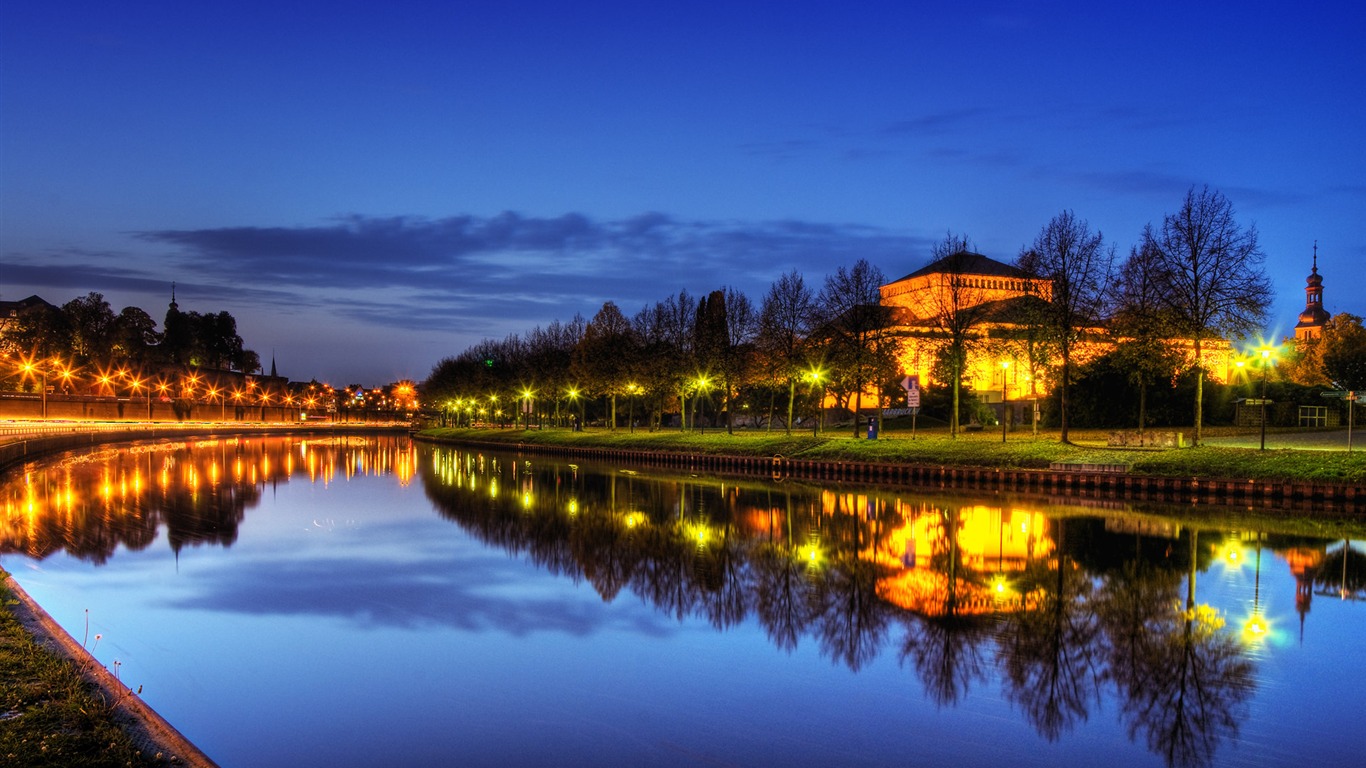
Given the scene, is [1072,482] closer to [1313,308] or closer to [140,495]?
[140,495]

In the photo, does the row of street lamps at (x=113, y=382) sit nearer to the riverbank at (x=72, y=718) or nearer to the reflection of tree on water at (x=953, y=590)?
the reflection of tree on water at (x=953, y=590)

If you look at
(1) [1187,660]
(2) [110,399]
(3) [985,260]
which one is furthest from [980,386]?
(2) [110,399]

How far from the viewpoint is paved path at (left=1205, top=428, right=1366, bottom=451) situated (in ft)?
136

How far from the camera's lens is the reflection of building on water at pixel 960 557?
1600cm

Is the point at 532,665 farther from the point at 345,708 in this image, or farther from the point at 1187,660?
the point at 1187,660

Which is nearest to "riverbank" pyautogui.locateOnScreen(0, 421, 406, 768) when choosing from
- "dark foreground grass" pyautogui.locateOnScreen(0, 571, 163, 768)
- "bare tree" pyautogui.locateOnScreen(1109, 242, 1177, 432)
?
"dark foreground grass" pyautogui.locateOnScreen(0, 571, 163, 768)

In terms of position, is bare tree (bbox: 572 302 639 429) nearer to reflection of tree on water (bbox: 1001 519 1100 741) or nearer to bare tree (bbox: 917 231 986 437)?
bare tree (bbox: 917 231 986 437)

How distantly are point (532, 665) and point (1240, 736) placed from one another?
769 cm

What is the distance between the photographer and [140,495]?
34.2 m

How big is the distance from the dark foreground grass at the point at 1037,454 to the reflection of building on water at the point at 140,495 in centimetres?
1801

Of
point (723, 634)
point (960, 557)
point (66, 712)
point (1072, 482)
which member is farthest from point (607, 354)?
point (66, 712)

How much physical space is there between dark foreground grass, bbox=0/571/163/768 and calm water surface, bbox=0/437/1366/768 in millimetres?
1275

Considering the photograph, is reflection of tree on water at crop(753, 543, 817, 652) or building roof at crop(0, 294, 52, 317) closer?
reflection of tree on water at crop(753, 543, 817, 652)

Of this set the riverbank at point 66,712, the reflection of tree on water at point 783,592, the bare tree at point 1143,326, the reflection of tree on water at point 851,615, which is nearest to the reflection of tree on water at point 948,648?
the reflection of tree on water at point 851,615
